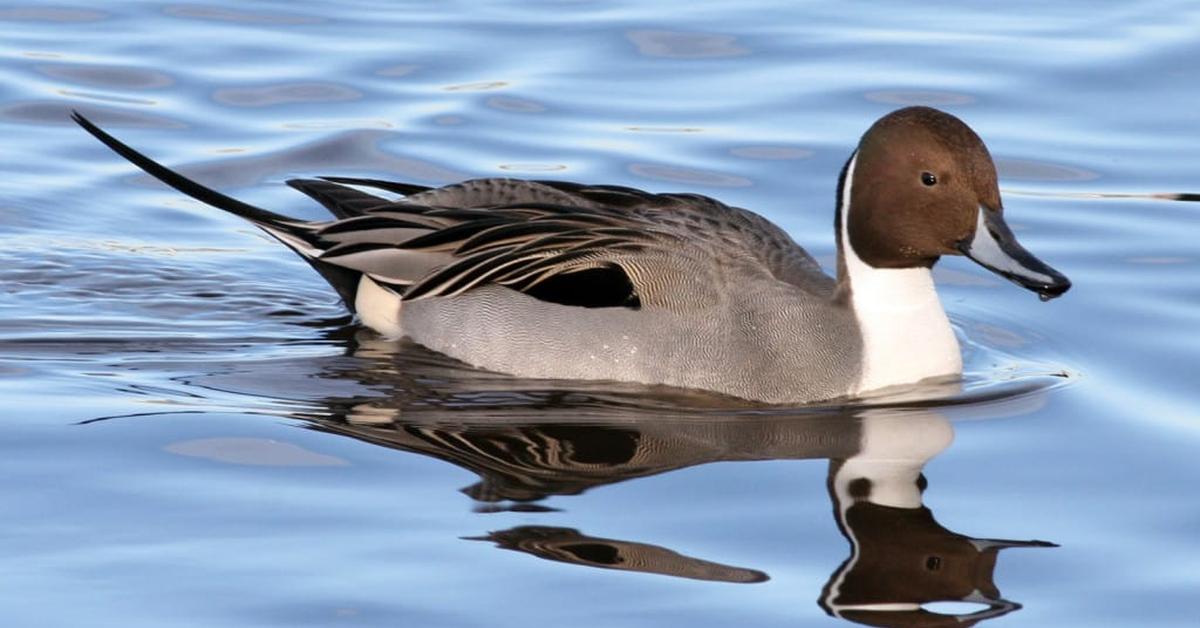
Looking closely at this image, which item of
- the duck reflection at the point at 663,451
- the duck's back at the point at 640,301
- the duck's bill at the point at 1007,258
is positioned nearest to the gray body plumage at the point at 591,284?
the duck's back at the point at 640,301

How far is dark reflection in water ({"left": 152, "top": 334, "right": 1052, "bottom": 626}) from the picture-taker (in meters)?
5.19

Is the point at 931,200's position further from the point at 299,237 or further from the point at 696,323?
the point at 299,237

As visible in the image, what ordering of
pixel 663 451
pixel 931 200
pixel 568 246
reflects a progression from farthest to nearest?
pixel 568 246, pixel 931 200, pixel 663 451

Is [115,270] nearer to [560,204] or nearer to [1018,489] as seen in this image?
[560,204]

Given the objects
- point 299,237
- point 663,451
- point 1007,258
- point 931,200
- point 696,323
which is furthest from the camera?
point 299,237

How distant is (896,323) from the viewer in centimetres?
678

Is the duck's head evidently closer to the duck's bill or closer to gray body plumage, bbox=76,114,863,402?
the duck's bill

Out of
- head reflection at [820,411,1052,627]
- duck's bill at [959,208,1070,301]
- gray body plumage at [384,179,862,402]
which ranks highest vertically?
duck's bill at [959,208,1070,301]

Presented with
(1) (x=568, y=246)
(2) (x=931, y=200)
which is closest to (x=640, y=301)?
(1) (x=568, y=246)

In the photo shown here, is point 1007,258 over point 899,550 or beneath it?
over

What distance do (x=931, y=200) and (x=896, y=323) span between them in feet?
1.36

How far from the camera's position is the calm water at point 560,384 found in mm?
5156

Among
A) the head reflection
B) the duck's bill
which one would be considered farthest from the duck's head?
the head reflection

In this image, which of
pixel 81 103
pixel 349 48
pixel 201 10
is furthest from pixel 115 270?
pixel 201 10
